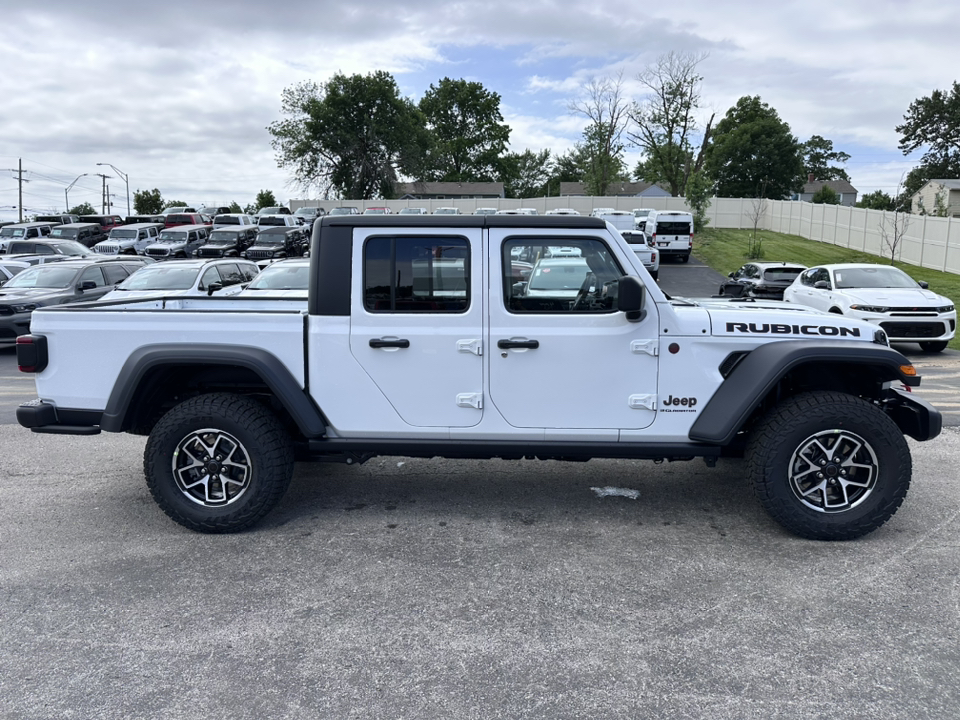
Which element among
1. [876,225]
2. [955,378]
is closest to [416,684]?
[955,378]

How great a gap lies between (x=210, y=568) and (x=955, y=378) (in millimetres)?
10376

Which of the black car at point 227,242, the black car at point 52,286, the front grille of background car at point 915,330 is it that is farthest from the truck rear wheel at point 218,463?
the black car at point 227,242

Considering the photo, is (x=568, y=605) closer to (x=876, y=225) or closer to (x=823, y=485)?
(x=823, y=485)

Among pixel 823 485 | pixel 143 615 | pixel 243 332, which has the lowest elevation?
pixel 143 615

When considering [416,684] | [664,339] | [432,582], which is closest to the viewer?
[416,684]

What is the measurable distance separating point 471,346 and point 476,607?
5.13 feet

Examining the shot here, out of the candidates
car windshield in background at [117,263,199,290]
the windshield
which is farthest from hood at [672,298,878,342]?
car windshield in background at [117,263,199,290]

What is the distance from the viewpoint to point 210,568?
174 inches

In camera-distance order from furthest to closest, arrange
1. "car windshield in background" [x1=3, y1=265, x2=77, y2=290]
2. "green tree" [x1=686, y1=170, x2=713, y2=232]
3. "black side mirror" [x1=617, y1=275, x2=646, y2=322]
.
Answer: "green tree" [x1=686, y1=170, x2=713, y2=232] < "car windshield in background" [x1=3, y1=265, x2=77, y2=290] < "black side mirror" [x1=617, y1=275, x2=646, y2=322]

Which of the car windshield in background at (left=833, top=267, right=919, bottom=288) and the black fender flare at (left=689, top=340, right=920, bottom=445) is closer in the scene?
the black fender flare at (left=689, top=340, right=920, bottom=445)

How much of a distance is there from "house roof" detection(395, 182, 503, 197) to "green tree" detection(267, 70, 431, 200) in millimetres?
10288

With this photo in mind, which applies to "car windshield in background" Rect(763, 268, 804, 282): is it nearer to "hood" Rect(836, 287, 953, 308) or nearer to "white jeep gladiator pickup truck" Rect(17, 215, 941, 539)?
"hood" Rect(836, 287, 953, 308)

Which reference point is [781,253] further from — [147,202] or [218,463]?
[147,202]

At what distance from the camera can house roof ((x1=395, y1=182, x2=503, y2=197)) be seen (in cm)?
7793
